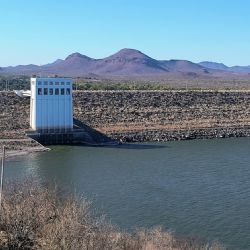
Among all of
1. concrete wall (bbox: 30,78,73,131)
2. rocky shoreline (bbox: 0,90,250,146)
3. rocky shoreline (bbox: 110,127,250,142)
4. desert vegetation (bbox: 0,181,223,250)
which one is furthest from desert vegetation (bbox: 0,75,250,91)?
desert vegetation (bbox: 0,181,223,250)

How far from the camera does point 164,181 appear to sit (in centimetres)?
2820

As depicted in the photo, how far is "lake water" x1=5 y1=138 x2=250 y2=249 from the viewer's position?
68.0 ft

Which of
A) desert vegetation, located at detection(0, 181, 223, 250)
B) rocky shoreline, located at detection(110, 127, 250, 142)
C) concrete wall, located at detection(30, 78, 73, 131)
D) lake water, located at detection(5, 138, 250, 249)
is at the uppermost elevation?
concrete wall, located at detection(30, 78, 73, 131)

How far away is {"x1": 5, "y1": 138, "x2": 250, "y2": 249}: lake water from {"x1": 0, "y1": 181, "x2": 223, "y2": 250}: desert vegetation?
4.20 metres

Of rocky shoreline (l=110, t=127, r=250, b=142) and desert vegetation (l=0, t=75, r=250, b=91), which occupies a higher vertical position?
desert vegetation (l=0, t=75, r=250, b=91)

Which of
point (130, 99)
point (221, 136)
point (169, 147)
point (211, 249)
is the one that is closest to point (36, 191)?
point (211, 249)

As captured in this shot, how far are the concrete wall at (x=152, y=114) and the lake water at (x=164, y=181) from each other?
3.43 m

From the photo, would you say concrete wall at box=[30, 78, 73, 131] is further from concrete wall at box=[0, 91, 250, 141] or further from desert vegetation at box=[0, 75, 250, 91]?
desert vegetation at box=[0, 75, 250, 91]

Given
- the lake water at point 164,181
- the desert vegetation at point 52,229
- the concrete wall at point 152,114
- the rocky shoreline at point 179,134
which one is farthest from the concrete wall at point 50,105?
the desert vegetation at point 52,229

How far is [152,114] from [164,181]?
865 inches

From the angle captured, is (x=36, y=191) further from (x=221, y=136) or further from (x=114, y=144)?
(x=221, y=136)

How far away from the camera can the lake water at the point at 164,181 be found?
20.7 meters

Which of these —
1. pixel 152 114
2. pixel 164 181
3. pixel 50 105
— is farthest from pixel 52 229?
pixel 152 114

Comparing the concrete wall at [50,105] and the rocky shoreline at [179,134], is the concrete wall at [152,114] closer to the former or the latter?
the rocky shoreline at [179,134]
